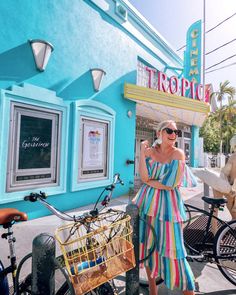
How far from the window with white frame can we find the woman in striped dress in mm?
2931

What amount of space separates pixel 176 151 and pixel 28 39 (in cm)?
392

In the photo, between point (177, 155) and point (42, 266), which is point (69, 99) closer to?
point (177, 155)

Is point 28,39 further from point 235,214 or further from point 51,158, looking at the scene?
point 235,214

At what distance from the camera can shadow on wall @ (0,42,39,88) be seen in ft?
12.9

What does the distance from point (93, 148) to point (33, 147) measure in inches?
66.6

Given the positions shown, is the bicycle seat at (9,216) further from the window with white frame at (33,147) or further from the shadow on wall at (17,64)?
the shadow on wall at (17,64)

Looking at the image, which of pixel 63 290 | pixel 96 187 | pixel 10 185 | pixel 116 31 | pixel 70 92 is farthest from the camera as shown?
pixel 116 31

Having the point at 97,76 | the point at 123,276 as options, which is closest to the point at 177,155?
the point at 123,276

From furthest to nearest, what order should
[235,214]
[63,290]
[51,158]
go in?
1. [51,158]
2. [235,214]
3. [63,290]

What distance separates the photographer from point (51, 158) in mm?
4727

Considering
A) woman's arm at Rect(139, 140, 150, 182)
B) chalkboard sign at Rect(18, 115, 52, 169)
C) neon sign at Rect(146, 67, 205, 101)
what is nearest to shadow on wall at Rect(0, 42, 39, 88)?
chalkboard sign at Rect(18, 115, 52, 169)

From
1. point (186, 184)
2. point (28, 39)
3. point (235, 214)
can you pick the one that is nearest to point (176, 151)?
point (186, 184)

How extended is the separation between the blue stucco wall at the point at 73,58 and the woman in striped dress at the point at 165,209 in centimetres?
299

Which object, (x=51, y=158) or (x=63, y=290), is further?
(x=51, y=158)
